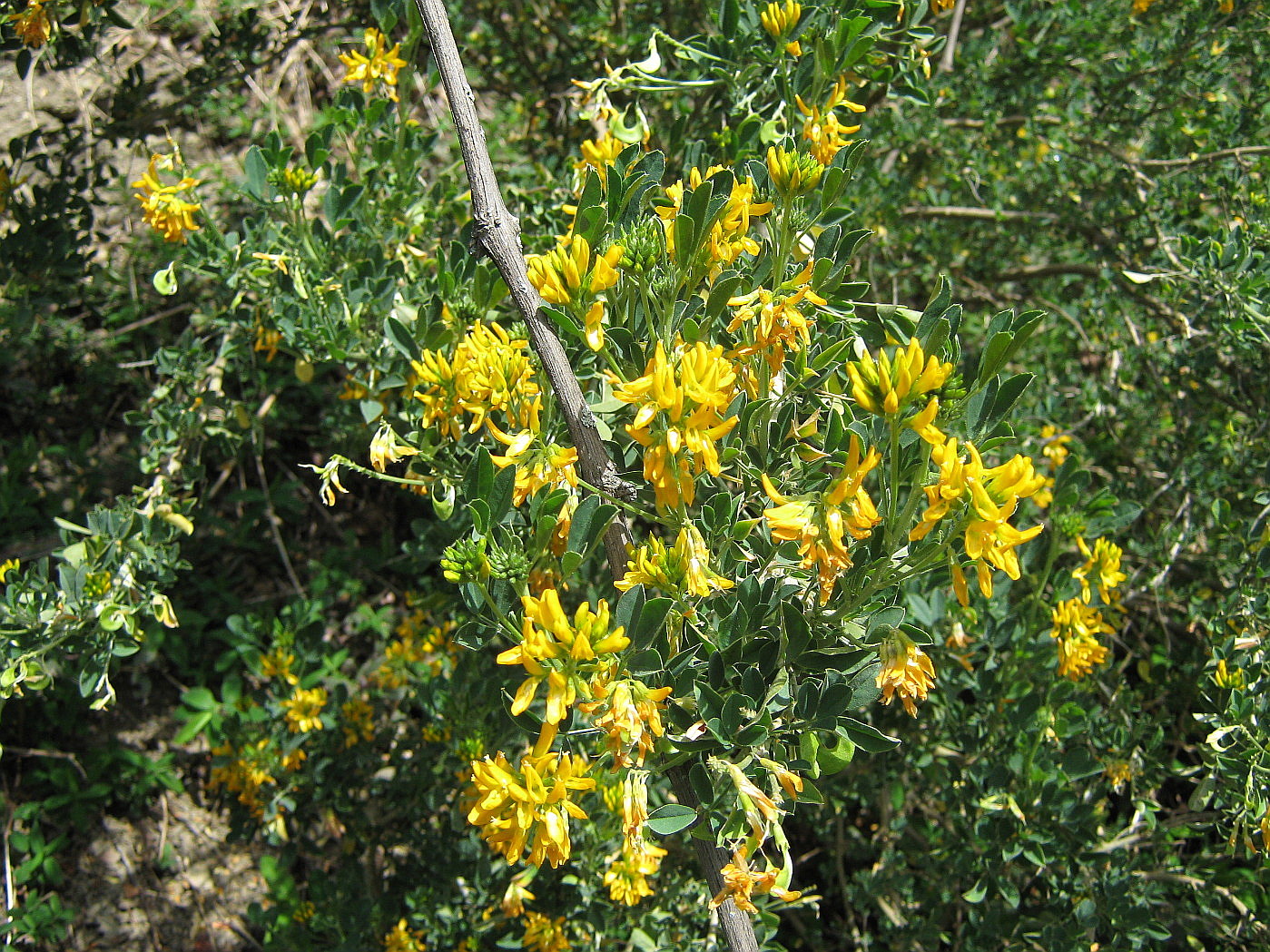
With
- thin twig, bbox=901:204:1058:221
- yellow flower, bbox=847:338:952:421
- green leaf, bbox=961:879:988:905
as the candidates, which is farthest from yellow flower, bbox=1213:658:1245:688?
thin twig, bbox=901:204:1058:221

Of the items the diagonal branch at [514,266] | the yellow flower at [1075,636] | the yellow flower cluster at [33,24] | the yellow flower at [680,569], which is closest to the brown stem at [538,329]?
the diagonal branch at [514,266]

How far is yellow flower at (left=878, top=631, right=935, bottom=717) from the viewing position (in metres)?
1.00

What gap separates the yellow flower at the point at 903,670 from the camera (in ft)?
3.28

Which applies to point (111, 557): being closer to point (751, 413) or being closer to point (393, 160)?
point (393, 160)

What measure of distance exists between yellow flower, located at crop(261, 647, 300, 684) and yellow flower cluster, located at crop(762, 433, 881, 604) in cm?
184

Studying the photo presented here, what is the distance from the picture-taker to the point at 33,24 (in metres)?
1.93

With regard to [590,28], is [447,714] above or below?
below

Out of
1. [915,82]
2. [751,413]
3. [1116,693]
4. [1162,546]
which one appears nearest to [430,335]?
[751,413]

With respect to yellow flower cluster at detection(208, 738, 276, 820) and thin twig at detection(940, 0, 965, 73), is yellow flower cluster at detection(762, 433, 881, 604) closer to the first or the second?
yellow flower cluster at detection(208, 738, 276, 820)

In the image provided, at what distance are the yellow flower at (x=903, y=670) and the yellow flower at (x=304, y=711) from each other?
5.73ft

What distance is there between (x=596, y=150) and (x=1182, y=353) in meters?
1.76

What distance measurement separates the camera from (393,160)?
189 cm

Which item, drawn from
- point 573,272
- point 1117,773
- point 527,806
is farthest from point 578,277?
point 1117,773

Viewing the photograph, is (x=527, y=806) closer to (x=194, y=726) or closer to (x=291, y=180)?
(x=291, y=180)
